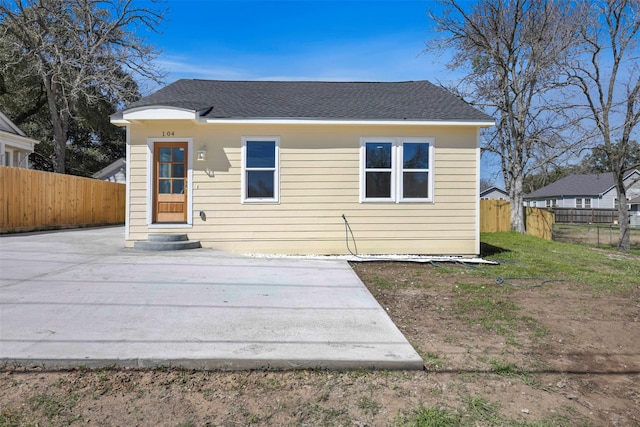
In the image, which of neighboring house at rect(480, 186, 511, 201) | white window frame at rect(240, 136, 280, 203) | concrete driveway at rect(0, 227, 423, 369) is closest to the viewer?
concrete driveway at rect(0, 227, 423, 369)

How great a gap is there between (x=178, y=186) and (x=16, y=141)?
40.7ft

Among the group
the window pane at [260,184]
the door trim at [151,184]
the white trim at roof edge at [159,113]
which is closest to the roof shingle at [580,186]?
the window pane at [260,184]

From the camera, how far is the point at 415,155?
27.2 ft

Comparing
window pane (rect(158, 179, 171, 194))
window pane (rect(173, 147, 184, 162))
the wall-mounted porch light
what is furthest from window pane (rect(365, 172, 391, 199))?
window pane (rect(158, 179, 171, 194))

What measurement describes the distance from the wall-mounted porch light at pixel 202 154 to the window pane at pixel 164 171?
766mm

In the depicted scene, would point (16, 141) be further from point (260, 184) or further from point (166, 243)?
point (260, 184)

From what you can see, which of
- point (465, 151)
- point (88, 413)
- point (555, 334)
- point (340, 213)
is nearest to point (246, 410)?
point (88, 413)

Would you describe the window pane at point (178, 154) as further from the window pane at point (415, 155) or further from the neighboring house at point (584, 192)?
the neighboring house at point (584, 192)

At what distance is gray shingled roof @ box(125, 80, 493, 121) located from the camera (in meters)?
8.09

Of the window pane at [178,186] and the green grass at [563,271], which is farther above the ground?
the window pane at [178,186]

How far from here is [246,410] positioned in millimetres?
2402

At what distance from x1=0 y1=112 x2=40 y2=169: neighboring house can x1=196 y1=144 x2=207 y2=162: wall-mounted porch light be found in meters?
11.8

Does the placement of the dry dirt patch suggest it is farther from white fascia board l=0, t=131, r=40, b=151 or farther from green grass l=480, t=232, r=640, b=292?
white fascia board l=0, t=131, r=40, b=151

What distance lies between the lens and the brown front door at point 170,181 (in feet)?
27.2
